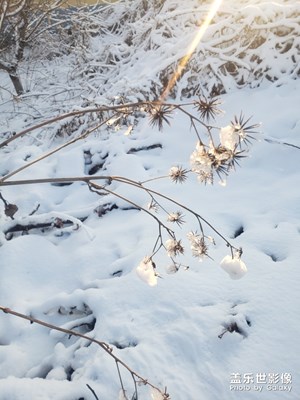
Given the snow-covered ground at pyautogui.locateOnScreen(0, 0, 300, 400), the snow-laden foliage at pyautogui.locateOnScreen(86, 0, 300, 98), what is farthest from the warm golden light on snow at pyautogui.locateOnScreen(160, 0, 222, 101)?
the snow-covered ground at pyautogui.locateOnScreen(0, 0, 300, 400)

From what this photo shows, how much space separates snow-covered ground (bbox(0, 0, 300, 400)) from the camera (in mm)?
1711

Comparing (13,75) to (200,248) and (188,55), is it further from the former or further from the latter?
(200,248)

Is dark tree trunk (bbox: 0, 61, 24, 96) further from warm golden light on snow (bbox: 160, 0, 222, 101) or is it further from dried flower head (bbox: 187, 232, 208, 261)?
dried flower head (bbox: 187, 232, 208, 261)

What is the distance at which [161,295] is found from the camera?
2.14 meters

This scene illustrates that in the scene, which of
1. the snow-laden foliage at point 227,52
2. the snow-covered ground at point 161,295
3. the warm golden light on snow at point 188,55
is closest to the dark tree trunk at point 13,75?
the snow-laden foliage at point 227,52

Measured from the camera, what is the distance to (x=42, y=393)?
1.73 meters

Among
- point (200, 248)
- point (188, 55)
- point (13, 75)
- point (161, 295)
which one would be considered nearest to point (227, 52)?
point (188, 55)

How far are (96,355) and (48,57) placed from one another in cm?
978

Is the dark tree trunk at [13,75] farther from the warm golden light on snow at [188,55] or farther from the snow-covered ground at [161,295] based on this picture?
the snow-covered ground at [161,295]

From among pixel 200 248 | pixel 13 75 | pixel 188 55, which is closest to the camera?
pixel 200 248

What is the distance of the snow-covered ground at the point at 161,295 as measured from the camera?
1711 mm

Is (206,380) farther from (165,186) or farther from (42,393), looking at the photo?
(165,186)

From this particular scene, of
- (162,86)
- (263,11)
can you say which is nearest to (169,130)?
(162,86)

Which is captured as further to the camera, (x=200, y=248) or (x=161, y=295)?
(x=161, y=295)
